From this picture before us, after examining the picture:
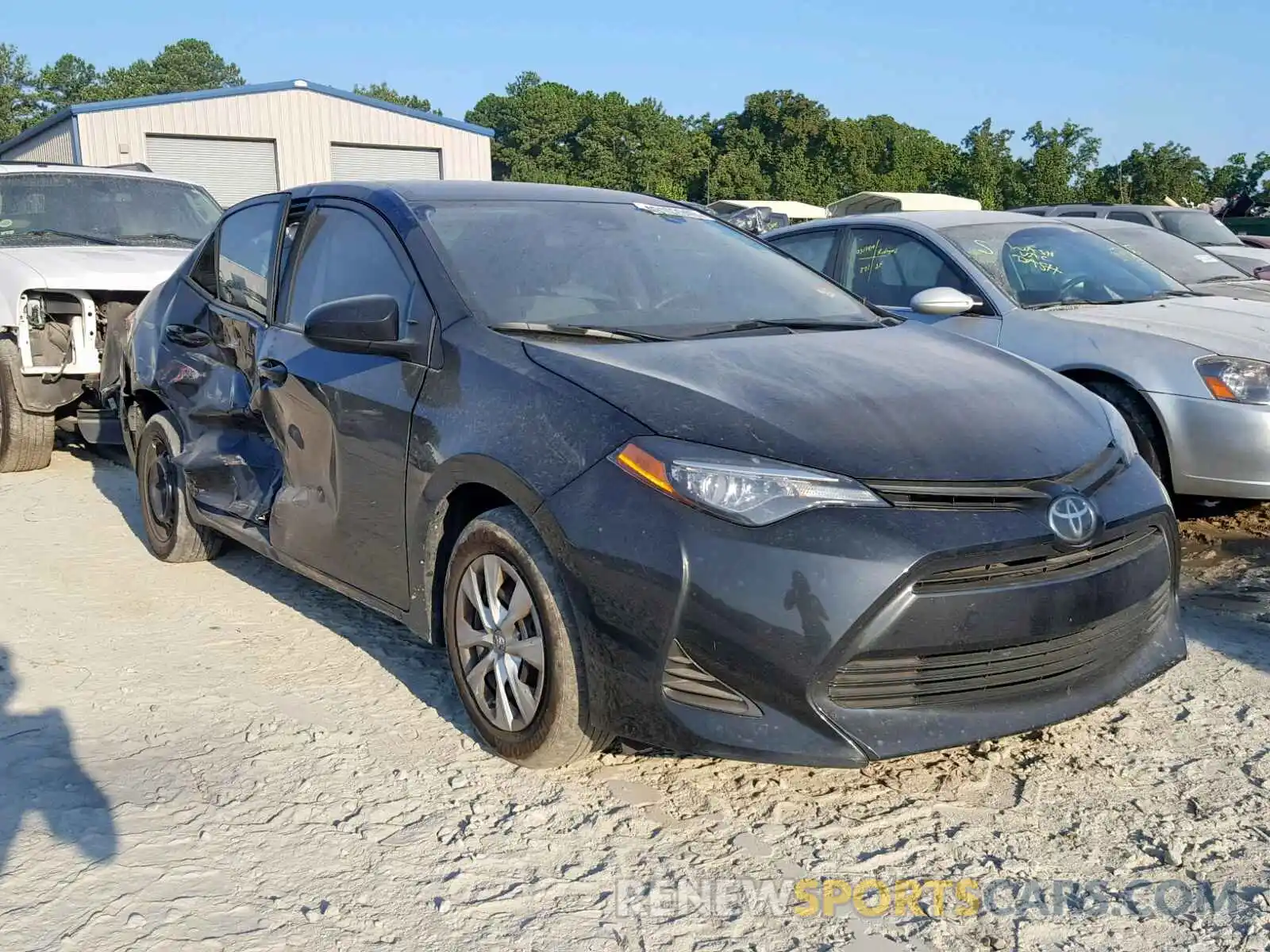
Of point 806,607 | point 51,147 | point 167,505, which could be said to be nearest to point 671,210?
point 806,607

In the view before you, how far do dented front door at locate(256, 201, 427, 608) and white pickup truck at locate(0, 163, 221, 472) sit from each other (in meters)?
2.44

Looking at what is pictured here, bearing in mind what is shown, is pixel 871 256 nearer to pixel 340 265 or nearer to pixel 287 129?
pixel 340 265

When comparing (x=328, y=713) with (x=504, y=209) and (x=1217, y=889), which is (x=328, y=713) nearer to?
(x=504, y=209)

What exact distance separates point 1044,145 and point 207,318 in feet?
146

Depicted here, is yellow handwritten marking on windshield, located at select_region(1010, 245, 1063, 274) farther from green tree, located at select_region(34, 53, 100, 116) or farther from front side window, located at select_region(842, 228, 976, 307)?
green tree, located at select_region(34, 53, 100, 116)

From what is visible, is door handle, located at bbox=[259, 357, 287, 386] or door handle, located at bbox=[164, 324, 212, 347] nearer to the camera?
door handle, located at bbox=[259, 357, 287, 386]

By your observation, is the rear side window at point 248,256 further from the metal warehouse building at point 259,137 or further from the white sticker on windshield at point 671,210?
the metal warehouse building at point 259,137

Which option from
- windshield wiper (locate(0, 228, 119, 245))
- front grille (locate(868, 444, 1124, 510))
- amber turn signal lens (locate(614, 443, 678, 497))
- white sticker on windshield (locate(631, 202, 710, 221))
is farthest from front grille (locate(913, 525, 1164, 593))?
windshield wiper (locate(0, 228, 119, 245))

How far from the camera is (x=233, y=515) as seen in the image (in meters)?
4.59

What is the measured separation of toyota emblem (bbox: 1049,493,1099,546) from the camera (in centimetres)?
274

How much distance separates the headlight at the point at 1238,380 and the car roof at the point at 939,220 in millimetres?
1731

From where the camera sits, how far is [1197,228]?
51.1 feet

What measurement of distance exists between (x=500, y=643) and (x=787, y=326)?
140cm

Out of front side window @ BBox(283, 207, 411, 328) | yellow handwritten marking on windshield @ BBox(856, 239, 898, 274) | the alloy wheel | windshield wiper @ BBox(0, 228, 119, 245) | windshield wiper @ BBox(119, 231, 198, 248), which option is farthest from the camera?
windshield wiper @ BBox(119, 231, 198, 248)
